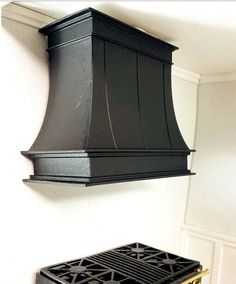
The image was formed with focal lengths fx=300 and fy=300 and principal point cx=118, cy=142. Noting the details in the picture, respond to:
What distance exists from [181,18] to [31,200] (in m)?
1.24

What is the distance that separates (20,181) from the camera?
5.13ft

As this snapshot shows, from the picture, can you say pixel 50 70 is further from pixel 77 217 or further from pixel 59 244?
pixel 59 244

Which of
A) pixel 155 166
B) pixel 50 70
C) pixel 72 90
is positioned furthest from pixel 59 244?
pixel 50 70

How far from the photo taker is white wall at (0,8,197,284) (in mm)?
1514

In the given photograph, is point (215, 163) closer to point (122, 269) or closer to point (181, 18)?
point (122, 269)

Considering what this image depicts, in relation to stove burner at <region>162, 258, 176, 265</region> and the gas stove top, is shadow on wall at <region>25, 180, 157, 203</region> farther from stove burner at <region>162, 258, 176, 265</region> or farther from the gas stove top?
stove burner at <region>162, 258, 176, 265</region>

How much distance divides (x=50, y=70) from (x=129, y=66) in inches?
17.4

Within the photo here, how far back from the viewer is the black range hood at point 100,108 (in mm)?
1397

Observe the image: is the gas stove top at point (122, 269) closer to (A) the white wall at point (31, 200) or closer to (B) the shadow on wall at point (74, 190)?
(A) the white wall at point (31, 200)

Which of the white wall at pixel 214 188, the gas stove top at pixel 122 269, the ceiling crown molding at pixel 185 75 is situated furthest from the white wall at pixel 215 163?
the gas stove top at pixel 122 269

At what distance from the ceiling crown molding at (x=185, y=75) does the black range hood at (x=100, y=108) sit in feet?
2.54

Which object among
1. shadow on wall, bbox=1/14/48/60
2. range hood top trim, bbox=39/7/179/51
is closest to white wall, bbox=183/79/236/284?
range hood top trim, bbox=39/7/179/51

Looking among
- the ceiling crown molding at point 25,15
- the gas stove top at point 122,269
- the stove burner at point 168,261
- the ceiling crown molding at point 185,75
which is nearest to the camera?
the ceiling crown molding at point 25,15

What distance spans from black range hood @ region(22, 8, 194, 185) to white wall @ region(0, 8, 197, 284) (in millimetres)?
74
